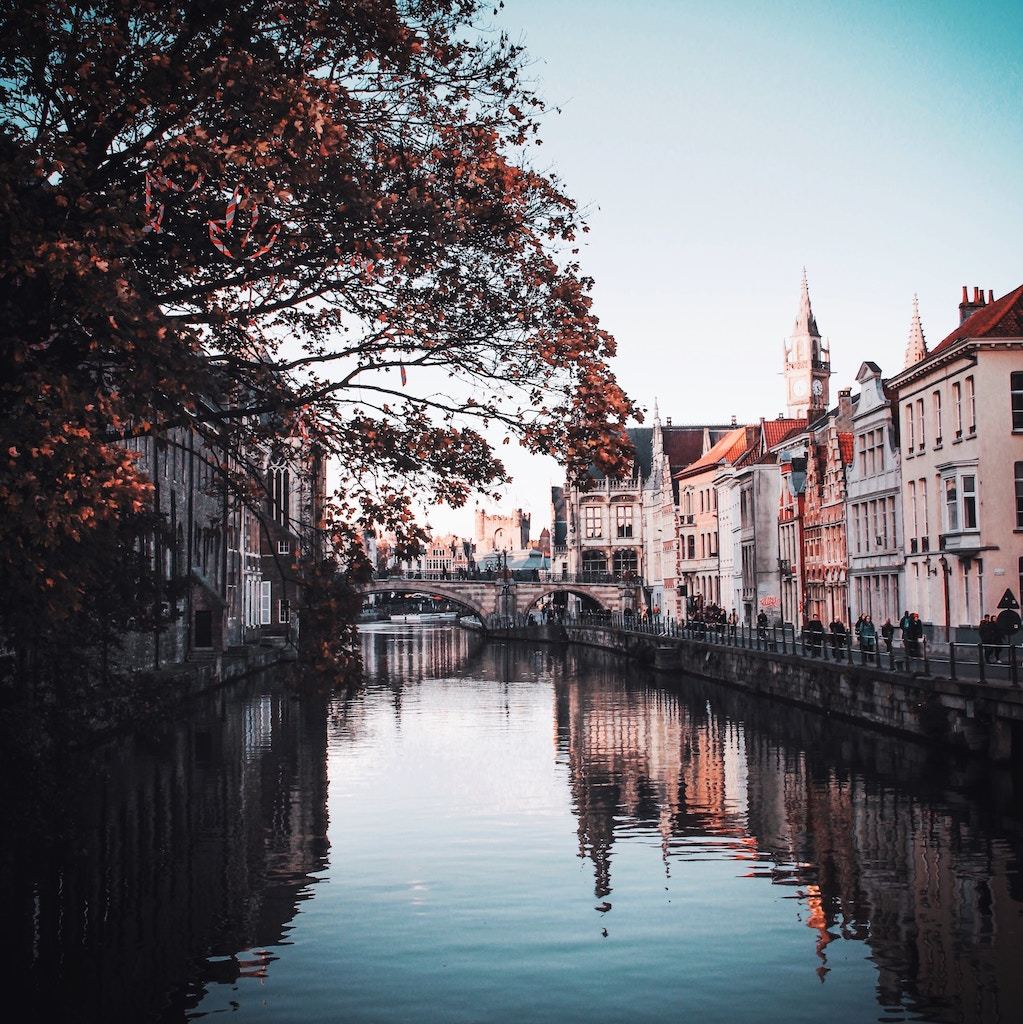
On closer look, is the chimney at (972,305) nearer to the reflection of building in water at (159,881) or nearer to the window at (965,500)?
the window at (965,500)

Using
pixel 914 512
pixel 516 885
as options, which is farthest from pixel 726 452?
pixel 516 885

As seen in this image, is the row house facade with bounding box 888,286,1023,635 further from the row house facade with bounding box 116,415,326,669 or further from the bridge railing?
the bridge railing

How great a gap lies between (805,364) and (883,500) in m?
89.1

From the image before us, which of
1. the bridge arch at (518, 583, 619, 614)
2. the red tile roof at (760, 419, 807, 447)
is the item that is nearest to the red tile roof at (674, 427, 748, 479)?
the red tile roof at (760, 419, 807, 447)

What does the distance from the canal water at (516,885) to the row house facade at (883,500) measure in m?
13.4

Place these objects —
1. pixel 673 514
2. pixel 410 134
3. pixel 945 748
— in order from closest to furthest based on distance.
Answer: pixel 410 134
pixel 945 748
pixel 673 514

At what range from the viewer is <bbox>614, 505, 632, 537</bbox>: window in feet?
444

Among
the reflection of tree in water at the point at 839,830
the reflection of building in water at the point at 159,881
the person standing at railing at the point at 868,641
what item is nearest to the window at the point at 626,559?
the reflection of tree in water at the point at 839,830

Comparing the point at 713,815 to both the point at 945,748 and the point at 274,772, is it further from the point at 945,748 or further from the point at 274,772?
the point at 274,772

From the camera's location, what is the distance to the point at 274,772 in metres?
32.7

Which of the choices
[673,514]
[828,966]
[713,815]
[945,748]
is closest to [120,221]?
[828,966]

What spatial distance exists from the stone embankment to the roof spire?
272 ft

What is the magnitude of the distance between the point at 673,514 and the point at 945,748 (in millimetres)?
81240

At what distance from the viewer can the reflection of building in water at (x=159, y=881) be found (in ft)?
50.5
